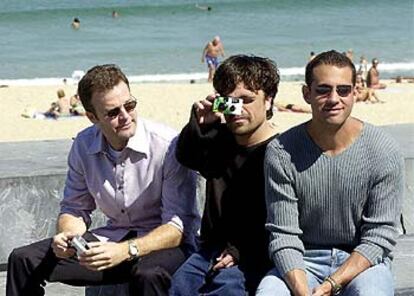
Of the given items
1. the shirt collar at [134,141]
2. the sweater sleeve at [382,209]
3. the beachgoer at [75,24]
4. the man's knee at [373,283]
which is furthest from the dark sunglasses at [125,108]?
the beachgoer at [75,24]

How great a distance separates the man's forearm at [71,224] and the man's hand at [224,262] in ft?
2.17

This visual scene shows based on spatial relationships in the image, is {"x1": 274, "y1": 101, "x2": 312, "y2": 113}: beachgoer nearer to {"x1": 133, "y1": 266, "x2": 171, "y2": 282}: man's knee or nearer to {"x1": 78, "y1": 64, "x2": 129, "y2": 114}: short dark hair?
{"x1": 78, "y1": 64, "x2": 129, "y2": 114}: short dark hair

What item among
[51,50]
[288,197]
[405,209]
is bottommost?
[51,50]

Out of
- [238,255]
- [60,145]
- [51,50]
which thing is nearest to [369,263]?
[238,255]

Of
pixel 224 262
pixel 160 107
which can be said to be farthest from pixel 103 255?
pixel 160 107

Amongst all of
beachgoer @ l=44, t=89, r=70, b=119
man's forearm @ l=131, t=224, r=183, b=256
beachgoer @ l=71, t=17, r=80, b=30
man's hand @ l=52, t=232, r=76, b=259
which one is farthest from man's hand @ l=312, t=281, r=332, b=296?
beachgoer @ l=71, t=17, r=80, b=30

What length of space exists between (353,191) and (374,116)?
15.3 metres

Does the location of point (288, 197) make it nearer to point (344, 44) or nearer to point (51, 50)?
point (51, 50)

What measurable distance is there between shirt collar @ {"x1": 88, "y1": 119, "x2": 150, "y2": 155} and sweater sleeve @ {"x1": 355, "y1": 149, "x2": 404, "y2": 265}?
0.97 meters

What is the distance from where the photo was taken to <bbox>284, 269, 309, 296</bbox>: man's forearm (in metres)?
3.45

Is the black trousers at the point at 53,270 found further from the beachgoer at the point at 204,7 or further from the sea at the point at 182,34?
the beachgoer at the point at 204,7

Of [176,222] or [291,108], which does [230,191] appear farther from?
[291,108]

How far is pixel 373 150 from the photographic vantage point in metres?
3.54

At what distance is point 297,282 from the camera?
Answer: 3473 mm
